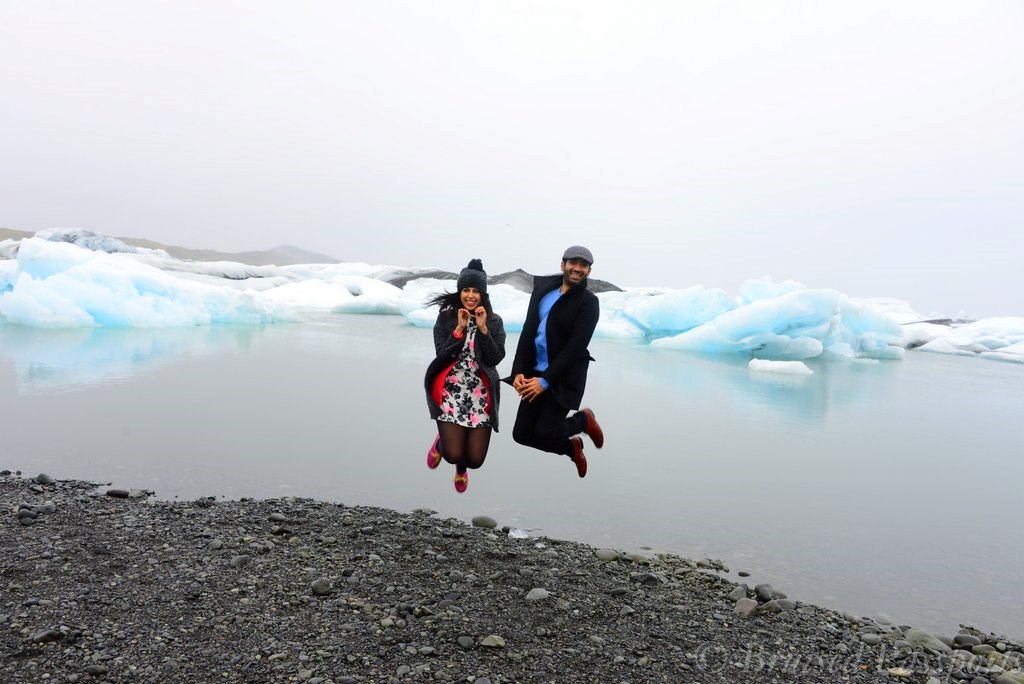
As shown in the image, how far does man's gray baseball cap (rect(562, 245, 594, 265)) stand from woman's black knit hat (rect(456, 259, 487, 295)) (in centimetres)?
42

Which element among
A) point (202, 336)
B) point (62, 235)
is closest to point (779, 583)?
point (202, 336)

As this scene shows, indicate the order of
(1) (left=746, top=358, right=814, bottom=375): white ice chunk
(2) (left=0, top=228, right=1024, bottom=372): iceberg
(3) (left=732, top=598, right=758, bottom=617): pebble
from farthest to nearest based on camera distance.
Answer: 1. (2) (left=0, top=228, right=1024, bottom=372): iceberg
2. (1) (left=746, top=358, right=814, bottom=375): white ice chunk
3. (3) (left=732, top=598, right=758, bottom=617): pebble

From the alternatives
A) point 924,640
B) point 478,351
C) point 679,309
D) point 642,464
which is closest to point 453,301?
point 478,351

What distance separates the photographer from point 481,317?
3428 millimetres

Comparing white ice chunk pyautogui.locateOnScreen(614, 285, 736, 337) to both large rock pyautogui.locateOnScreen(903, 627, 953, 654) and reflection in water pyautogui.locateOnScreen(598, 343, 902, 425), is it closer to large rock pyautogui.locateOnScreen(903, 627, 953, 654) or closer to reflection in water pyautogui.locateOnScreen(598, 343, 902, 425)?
reflection in water pyautogui.locateOnScreen(598, 343, 902, 425)

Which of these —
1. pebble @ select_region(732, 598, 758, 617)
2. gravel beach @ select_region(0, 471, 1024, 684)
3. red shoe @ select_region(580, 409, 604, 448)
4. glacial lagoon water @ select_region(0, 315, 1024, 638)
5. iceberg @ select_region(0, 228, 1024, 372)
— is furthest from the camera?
iceberg @ select_region(0, 228, 1024, 372)

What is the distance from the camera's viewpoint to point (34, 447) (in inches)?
267

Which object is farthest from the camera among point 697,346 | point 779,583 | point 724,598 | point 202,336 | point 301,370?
point 697,346

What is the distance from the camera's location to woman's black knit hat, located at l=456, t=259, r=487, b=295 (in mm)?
3375

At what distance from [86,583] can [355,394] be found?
7.11 meters

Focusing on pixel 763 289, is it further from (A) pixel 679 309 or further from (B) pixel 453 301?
(B) pixel 453 301

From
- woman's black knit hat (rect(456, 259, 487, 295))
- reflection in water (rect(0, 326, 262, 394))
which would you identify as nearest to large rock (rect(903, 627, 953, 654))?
woman's black knit hat (rect(456, 259, 487, 295))

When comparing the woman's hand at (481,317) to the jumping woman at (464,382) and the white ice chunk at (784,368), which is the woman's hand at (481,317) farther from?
the white ice chunk at (784,368)

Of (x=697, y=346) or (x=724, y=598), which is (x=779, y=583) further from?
(x=697, y=346)
